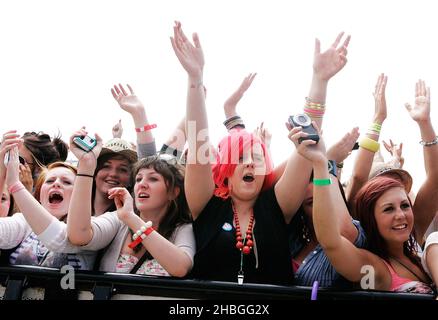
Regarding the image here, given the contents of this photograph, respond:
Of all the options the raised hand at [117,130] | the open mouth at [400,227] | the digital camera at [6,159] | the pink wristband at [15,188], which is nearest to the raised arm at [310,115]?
the open mouth at [400,227]

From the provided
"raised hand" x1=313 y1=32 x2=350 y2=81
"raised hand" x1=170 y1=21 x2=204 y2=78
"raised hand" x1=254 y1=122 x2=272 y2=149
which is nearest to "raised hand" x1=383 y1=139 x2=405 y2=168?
"raised hand" x1=254 y1=122 x2=272 y2=149

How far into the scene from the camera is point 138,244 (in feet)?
7.74

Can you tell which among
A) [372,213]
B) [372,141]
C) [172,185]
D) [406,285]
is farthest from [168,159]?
[406,285]

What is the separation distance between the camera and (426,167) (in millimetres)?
2762

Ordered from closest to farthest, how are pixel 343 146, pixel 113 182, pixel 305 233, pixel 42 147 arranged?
pixel 305 233 → pixel 343 146 → pixel 113 182 → pixel 42 147

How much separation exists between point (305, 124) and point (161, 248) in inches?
32.2

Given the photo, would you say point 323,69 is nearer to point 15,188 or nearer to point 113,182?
point 113,182

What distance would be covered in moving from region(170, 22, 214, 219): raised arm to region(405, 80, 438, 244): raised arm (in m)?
1.27

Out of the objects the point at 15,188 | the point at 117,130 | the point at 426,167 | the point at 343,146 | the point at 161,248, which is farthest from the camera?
the point at 117,130

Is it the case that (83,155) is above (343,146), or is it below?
below

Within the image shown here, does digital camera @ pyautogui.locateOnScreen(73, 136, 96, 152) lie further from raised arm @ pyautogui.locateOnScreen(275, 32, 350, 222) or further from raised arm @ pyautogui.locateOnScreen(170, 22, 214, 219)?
raised arm @ pyautogui.locateOnScreen(275, 32, 350, 222)

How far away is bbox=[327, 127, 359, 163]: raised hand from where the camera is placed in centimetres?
261
